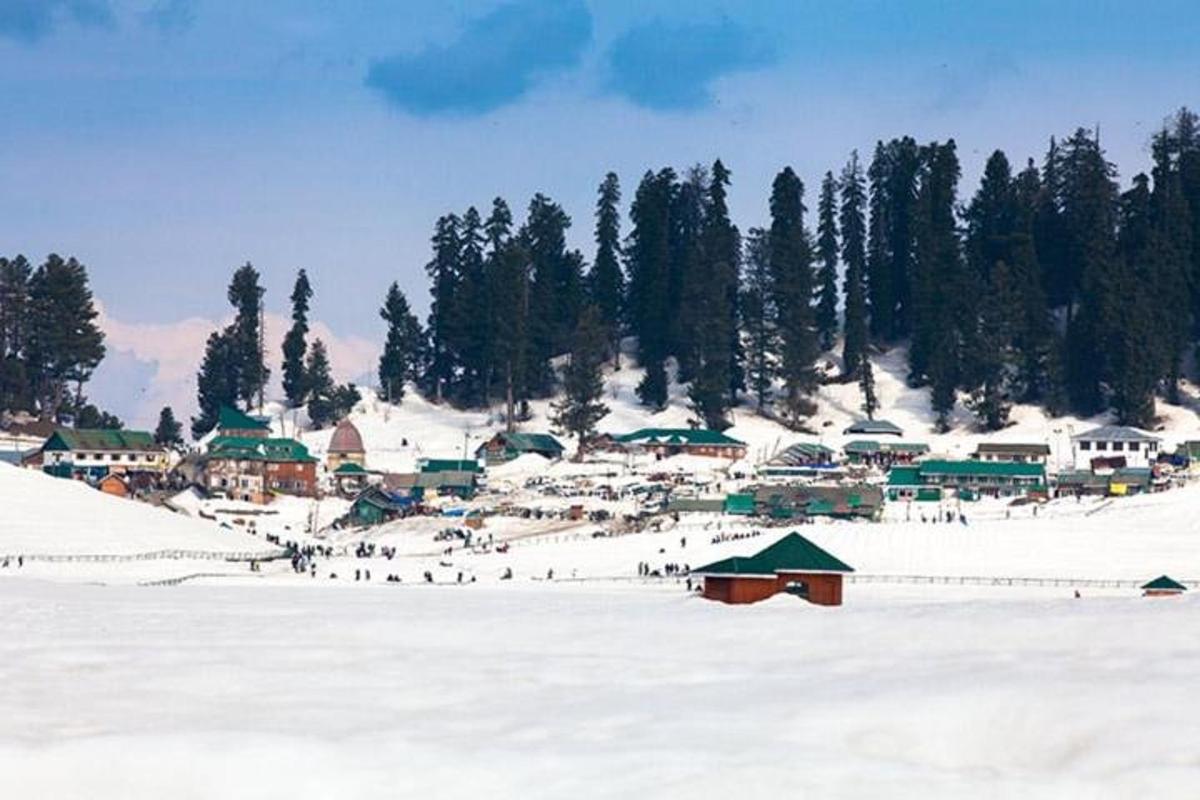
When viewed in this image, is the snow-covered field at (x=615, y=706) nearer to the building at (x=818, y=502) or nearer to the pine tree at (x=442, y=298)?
the building at (x=818, y=502)

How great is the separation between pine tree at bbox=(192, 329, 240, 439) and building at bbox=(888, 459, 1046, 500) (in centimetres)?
5018

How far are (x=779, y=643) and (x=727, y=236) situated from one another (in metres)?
94.3

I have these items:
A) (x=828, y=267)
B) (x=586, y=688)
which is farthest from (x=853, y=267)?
(x=586, y=688)

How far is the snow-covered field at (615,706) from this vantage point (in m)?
18.5

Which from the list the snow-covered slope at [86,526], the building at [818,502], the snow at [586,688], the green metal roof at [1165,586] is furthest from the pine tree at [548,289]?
the green metal roof at [1165,586]

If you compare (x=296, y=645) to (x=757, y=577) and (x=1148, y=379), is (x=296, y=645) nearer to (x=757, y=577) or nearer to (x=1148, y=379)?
(x=757, y=577)

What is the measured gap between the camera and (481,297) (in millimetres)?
122375

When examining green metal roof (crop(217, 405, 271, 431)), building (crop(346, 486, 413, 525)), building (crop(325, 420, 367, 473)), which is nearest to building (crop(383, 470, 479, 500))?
building (crop(346, 486, 413, 525))

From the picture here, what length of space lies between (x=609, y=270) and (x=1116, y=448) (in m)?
41.1

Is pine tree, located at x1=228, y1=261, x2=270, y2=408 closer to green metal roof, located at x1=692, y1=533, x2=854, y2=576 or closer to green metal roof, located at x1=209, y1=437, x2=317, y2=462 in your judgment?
green metal roof, located at x1=209, y1=437, x2=317, y2=462

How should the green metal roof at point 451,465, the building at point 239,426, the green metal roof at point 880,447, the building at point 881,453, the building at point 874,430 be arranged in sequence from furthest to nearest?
the building at point 874,430, the building at point 239,426, the green metal roof at point 880,447, the building at point 881,453, the green metal roof at point 451,465

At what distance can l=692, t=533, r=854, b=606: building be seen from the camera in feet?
144

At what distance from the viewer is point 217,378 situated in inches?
4867

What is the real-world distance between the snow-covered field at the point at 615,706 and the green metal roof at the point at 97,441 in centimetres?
6852
